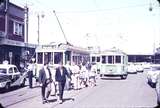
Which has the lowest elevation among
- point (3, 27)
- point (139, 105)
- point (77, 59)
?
point (139, 105)

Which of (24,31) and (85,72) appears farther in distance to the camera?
(24,31)

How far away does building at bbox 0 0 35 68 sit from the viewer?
31984 millimetres

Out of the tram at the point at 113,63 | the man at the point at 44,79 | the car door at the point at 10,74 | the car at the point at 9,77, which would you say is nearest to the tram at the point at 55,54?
the car at the point at 9,77

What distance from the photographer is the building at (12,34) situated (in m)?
32.0

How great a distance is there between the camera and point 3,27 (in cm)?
3278

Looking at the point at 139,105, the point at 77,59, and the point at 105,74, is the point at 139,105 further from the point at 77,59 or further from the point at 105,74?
the point at 105,74

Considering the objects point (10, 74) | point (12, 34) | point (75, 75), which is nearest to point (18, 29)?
point (12, 34)

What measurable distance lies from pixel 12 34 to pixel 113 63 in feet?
39.3

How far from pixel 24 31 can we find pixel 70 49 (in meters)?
18.5

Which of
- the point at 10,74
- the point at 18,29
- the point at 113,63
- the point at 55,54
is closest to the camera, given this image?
the point at 10,74

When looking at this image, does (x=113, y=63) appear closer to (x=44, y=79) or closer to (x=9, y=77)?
(x=9, y=77)

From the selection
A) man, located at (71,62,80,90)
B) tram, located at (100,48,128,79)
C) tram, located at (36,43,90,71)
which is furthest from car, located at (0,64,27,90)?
tram, located at (100,48,128,79)

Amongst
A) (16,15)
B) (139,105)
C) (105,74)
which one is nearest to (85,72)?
(139,105)

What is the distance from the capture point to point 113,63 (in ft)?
92.6
